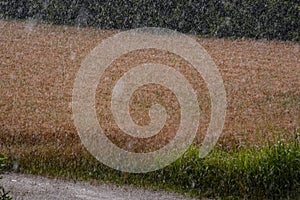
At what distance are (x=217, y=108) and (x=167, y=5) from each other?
682 cm

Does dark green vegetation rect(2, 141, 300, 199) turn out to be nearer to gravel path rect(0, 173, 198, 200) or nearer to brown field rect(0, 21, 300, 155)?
gravel path rect(0, 173, 198, 200)

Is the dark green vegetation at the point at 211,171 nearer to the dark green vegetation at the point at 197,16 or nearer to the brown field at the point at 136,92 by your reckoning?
the brown field at the point at 136,92

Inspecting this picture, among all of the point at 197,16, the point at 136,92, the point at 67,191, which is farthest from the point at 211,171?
the point at 197,16

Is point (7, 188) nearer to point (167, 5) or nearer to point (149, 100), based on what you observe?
point (149, 100)

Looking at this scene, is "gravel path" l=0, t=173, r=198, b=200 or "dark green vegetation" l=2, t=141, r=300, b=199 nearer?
"gravel path" l=0, t=173, r=198, b=200

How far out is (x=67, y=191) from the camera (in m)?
6.78

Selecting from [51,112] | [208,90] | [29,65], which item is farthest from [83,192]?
[29,65]

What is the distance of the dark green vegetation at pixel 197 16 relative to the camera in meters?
15.8

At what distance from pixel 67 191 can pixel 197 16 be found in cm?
999

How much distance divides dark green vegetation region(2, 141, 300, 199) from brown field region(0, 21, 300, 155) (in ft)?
1.38

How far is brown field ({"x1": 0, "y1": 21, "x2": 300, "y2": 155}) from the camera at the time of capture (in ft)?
27.4

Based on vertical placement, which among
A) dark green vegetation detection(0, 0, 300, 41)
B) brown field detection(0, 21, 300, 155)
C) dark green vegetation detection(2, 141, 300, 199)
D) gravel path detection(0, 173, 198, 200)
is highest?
dark green vegetation detection(0, 0, 300, 41)

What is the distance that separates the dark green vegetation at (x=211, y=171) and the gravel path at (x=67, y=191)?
172mm

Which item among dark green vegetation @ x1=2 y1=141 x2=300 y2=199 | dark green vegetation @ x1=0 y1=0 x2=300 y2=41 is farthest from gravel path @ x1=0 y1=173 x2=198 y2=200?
dark green vegetation @ x1=0 y1=0 x2=300 y2=41
